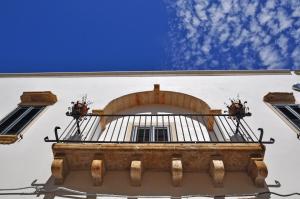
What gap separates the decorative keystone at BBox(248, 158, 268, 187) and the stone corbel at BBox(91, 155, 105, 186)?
3.13 meters

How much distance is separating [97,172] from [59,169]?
80 centimetres

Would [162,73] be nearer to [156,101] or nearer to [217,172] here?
[156,101]

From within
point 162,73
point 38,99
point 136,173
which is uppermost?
point 162,73

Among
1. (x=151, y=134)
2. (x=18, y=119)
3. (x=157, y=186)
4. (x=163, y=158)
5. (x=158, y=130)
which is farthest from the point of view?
(x=18, y=119)

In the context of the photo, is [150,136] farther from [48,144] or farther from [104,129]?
[48,144]

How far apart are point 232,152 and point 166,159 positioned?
4.55 feet

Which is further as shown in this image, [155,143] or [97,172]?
[155,143]

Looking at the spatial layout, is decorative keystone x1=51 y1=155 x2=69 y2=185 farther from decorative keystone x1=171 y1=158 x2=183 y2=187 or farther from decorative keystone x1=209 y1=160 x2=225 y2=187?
decorative keystone x1=209 y1=160 x2=225 y2=187

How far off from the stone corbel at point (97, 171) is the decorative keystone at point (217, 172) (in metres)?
2.31

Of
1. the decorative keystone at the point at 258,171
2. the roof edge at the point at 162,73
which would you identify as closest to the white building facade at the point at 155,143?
the decorative keystone at the point at 258,171

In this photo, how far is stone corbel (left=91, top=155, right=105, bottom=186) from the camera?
561cm

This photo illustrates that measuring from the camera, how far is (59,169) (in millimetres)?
5660

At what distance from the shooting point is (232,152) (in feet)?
18.8

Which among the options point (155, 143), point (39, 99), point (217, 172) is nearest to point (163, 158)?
point (155, 143)
